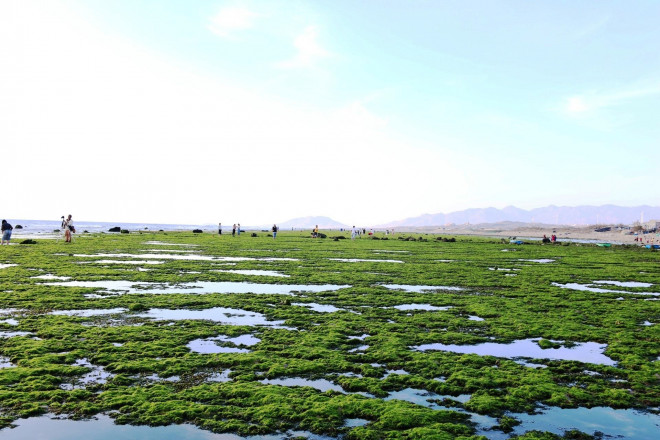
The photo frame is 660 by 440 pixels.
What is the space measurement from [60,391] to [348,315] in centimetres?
856

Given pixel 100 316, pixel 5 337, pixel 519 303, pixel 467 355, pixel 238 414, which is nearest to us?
pixel 238 414

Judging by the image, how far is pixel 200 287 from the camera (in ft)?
63.9

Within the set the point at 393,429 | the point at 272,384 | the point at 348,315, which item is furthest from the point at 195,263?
→ the point at 393,429

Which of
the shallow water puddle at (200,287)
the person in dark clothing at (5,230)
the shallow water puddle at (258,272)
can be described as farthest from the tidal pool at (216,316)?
the person in dark clothing at (5,230)

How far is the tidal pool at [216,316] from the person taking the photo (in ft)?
43.4

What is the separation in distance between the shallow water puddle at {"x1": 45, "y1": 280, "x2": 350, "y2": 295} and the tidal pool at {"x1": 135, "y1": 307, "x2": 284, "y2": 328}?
12.1ft

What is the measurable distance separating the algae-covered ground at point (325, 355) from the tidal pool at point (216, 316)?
7 cm

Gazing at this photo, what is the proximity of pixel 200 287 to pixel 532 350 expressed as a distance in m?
13.9

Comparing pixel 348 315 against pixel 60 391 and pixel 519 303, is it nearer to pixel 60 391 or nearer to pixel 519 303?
pixel 519 303

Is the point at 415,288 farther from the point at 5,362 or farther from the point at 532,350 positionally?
the point at 5,362

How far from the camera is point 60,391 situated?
7492mm

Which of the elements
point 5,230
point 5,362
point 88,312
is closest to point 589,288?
point 88,312

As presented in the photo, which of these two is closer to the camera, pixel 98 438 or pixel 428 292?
pixel 98 438

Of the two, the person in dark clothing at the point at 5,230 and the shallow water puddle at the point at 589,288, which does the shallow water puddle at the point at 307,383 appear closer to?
the shallow water puddle at the point at 589,288
